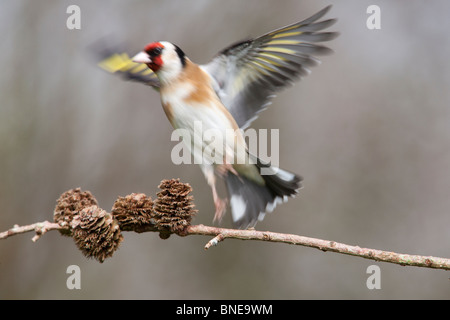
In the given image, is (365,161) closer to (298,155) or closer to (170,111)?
(298,155)

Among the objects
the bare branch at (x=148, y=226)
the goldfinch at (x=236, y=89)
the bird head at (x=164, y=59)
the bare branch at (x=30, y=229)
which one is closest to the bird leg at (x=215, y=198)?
the goldfinch at (x=236, y=89)

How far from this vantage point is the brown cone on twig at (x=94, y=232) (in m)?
1.13

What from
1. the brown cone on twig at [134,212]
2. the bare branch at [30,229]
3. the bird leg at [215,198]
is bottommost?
the bare branch at [30,229]

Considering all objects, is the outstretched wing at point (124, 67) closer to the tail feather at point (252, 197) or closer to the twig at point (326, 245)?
the tail feather at point (252, 197)

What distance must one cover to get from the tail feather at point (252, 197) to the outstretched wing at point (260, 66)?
0.15 metres

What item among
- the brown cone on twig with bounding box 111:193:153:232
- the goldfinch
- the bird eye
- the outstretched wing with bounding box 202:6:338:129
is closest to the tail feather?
the goldfinch

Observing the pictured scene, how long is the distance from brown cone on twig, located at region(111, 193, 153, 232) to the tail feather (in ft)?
0.84

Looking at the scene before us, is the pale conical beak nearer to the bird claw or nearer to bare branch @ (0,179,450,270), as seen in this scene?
bare branch @ (0,179,450,270)

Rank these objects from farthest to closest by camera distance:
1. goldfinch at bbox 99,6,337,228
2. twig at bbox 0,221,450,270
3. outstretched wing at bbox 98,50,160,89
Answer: outstretched wing at bbox 98,50,160,89, goldfinch at bbox 99,6,337,228, twig at bbox 0,221,450,270

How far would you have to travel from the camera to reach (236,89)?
1321 mm

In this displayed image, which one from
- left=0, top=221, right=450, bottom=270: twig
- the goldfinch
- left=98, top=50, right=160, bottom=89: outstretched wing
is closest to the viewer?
left=0, top=221, right=450, bottom=270: twig

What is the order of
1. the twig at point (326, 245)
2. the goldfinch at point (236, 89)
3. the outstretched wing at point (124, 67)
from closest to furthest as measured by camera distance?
the twig at point (326, 245)
the goldfinch at point (236, 89)
the outstretched wing at point (124, 67)

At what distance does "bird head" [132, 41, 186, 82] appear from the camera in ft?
3.80

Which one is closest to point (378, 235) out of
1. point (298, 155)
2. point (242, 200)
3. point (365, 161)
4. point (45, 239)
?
point (365, 161)
